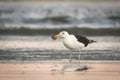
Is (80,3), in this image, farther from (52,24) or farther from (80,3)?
(52,24)

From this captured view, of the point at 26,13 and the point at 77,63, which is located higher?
the point at 26,13

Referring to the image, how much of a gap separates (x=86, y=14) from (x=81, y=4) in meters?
6.22

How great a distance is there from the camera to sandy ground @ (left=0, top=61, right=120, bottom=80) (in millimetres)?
9789

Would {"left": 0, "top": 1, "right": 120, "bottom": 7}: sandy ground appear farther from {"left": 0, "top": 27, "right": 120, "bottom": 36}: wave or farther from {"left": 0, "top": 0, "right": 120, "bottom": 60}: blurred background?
{"left": 0, "top": 27, "right": 120, "bottom": 36}: wave

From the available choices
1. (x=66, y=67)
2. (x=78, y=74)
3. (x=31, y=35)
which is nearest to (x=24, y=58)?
(x=66, y=67)

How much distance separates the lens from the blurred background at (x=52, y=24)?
49.8ft

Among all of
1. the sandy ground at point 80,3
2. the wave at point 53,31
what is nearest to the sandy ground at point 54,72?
the wave at point 53,31

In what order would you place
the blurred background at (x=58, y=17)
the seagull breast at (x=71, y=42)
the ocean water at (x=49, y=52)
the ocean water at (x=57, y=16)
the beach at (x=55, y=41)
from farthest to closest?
the ocean water at (x=57, y=16) < the blurred background at (x=58, y=17) < the ocean water at (x=49, y=52) < the seagull breast at (x=71, y=42) < the beach at (x=55, y=41)

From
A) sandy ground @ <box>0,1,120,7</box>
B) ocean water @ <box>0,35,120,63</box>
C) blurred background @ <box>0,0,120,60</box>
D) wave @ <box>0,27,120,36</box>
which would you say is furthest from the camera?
sandy ground @ <box>0,1,120,7</box>

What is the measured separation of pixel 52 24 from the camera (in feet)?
82.7

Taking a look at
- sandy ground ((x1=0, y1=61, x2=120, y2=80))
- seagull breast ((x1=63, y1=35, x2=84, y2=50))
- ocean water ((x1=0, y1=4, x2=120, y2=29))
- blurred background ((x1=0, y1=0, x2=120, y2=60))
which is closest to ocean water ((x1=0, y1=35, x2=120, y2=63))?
blurred background ((x1=0, y1=0, x2=120, y2=60))

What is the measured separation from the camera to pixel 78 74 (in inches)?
404

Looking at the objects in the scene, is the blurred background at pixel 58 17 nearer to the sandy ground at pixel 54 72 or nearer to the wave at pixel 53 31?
the wave at pixel 53 31

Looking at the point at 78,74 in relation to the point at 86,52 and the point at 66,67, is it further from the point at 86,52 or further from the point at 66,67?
the point at 86,52
